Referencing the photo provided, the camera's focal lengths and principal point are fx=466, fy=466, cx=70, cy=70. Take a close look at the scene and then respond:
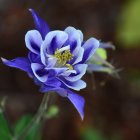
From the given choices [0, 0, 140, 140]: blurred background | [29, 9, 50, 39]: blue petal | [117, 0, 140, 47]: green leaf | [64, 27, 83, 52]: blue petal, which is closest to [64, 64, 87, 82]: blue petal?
[64, 27, 83, 52]: blue petal

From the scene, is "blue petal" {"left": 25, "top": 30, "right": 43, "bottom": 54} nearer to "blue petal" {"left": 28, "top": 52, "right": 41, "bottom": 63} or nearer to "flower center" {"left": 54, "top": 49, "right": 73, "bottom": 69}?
"blue petal" {"left": 28, "top": 52, "right": 41, "bottom": 63}

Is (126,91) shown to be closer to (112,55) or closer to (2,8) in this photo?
(112,55)

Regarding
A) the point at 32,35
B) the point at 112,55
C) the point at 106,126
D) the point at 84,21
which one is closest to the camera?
the point at 32,35

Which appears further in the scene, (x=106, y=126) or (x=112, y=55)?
(x=112, y=55)

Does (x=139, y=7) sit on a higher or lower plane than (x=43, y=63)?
lower

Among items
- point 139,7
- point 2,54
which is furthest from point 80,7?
point 2,54

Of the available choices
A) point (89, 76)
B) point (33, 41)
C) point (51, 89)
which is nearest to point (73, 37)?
point (33, 41)

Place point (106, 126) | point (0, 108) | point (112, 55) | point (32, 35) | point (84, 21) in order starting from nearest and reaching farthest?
point (32, 35)
point (0, 108)
point (106, 126)
point (112, 55)
point (84, 21)
